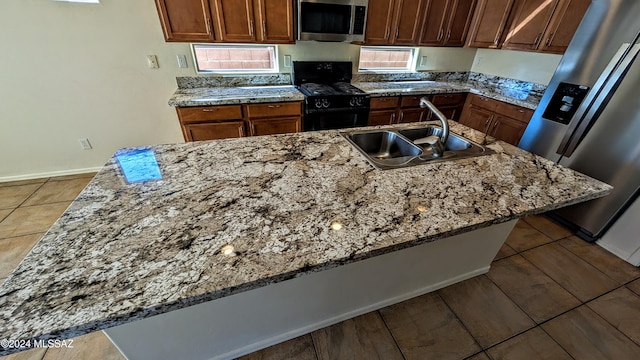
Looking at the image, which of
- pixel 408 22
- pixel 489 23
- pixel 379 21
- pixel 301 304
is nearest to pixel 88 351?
pixel 301 304

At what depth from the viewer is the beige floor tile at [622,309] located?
155 cm

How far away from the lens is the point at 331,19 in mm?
2605

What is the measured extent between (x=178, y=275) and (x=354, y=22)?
284cm

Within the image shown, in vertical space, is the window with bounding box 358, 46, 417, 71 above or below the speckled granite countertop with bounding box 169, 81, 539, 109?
above

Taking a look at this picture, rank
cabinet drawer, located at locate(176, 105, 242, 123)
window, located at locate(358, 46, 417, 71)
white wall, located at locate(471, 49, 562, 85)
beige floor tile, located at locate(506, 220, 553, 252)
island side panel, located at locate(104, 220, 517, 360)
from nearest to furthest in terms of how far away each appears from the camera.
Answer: island side panel, located at locate(104, 220, 517, 360) → beige floor tile, located at locate(506, 220, 553, 252) → cabinet drawer, located at locate(176, 105, 242, 123) → white wall, located at locate(471, 49, 562, 85) → window, located at locate(358, 46, 417, 71)

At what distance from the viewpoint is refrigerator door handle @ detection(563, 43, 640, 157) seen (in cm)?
175

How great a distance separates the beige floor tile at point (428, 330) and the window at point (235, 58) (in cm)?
277

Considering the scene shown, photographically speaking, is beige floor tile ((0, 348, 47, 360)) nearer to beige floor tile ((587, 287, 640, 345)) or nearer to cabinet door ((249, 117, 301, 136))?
cabinet door ((249, 117, 301, 136))

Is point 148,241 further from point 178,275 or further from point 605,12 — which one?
point 605,12

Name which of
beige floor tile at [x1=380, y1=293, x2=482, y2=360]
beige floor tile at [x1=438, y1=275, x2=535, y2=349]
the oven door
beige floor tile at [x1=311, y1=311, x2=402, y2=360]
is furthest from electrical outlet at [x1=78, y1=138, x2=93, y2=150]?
beige floor tile at [x1=438, y1=275, x2=535, y2=349]

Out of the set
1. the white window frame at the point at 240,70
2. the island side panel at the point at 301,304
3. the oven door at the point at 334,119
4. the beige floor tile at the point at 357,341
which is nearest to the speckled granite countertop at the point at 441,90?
the oven door at the point at 334,119

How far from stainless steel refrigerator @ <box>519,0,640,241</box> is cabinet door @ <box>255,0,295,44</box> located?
2427 millimetres

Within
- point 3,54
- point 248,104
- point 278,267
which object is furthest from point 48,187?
point 278,267

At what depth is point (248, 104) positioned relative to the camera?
101 inches
